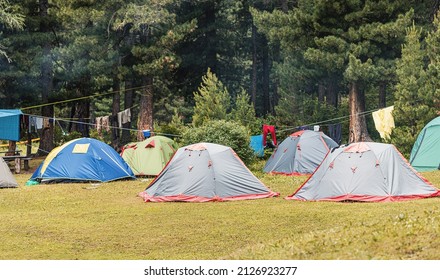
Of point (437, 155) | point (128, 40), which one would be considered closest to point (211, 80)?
point (128, 40)

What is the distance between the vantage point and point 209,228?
13.1 metres

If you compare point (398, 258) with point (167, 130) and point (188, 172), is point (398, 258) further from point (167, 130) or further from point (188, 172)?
point (167, 130)

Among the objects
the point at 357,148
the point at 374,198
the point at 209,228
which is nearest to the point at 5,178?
the point at 209,228

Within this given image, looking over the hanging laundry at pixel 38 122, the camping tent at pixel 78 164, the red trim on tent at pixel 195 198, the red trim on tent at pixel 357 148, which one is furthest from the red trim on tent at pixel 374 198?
the hanging laundry at pixel 38 122

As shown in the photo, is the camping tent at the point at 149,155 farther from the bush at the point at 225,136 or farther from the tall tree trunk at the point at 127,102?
the tall tree trunk at the point at 127,102

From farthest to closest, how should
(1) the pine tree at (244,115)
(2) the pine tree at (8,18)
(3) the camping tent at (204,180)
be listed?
1. (1) the pine tree at (244,115)
2. (2) the pine tree at (8,18)
3. (3) the camping tent at (204,180)

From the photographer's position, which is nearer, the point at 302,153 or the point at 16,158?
the point at 302,153

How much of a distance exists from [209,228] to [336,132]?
21.0 metres

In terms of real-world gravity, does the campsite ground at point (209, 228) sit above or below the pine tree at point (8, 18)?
below

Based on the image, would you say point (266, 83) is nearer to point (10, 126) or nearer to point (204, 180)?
point (10, 126)

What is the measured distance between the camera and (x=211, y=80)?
30.7 meters

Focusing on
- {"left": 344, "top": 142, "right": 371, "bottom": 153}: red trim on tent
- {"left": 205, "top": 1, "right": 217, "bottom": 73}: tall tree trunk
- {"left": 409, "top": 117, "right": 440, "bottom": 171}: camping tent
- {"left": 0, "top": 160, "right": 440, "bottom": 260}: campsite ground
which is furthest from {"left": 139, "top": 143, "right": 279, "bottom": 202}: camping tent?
{"left": 205, "top": 1, "right": 217, "bottom": 73}: tall tree trunk

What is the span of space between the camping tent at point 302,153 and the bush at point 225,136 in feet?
3.83

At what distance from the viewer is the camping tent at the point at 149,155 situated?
80.5 feet
